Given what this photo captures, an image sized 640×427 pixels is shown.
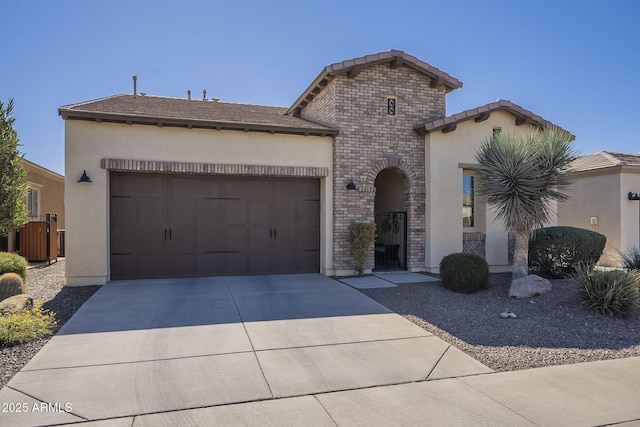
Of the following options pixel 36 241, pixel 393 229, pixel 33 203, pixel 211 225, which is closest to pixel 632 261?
pixel 393 229

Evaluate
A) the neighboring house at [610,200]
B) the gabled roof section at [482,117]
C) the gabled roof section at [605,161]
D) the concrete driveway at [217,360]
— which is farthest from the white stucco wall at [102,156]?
the gabled roof section at [605,161]

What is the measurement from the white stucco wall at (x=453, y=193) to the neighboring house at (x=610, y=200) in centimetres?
477

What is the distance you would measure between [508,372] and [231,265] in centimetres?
774

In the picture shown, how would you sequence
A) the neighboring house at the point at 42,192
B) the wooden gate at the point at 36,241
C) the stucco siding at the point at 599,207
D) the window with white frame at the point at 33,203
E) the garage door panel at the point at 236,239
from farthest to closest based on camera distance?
the window with white frame at the point at 33,203 → the neighboring house at the point at 42,192 → the stucco siding at the point at 599,207 → the wooden gate at the point at 36,241 → the garage door panel at the point at 236,239

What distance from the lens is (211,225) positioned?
11125 mm

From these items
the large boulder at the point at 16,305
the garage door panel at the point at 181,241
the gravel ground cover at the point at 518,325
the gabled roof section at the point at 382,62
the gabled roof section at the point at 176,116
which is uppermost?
the gabled roof section at the point at 382,62

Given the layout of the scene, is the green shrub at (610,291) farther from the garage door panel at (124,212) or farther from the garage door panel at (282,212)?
the garage door panel at (124,212)

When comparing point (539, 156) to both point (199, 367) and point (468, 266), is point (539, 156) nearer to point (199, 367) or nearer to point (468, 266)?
point (468, 266)

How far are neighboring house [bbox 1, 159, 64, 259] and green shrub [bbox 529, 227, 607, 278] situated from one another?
16642 millimetres

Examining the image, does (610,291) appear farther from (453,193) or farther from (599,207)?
(599,207)

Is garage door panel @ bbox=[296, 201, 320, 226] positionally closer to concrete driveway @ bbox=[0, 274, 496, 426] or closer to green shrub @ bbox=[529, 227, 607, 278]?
concrete driveway @ bbox=[0, 274, 496, 426]

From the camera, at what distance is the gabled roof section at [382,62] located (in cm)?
1144

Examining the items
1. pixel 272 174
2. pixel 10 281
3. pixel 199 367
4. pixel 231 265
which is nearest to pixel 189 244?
pixel 231 265

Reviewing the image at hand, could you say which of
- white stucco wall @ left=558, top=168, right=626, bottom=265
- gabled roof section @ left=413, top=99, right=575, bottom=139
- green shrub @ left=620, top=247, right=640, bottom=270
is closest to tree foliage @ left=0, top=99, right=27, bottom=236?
gabled roof section @ left=413, top=99, right=575, bottom=139
